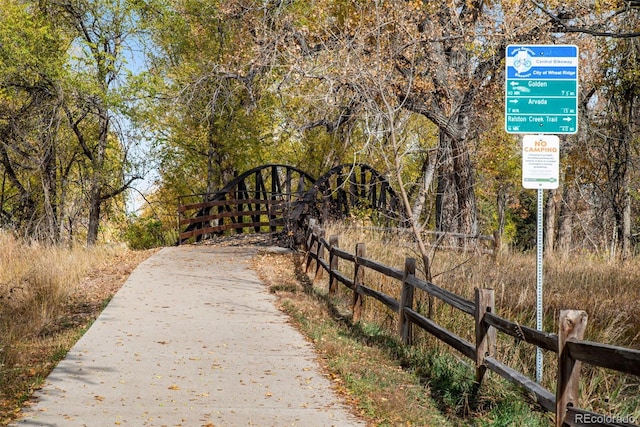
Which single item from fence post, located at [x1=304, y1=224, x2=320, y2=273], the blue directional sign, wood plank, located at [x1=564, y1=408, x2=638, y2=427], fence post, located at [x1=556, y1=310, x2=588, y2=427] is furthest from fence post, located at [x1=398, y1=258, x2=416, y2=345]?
fence post, located at [x1=304, y1=224, x2=320, y2=273]

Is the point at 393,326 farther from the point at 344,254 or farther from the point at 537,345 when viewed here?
the point at 537,345

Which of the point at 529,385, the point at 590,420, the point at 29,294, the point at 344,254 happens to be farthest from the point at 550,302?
the point at 29,294

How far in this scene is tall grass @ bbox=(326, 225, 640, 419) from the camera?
296 inches

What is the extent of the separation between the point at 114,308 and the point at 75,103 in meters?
15.4

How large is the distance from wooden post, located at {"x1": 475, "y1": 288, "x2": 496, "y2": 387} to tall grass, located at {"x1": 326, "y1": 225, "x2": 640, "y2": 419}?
1.66 ft

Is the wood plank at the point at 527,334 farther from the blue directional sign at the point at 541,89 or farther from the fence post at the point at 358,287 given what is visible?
the fence post at the point at 358,287

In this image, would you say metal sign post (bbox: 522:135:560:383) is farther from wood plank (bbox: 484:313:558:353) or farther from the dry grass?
the dry grass

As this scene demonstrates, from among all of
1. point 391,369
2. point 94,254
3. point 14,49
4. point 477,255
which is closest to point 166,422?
point 391,369

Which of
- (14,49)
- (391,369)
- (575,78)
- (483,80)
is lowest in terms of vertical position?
(391,369)

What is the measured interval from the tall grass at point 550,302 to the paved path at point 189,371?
1.95m

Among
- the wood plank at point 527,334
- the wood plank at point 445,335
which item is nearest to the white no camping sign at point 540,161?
the wood plank at point 527,334

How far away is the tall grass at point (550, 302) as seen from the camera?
7520 millimetres

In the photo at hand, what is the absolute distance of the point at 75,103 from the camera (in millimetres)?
25203

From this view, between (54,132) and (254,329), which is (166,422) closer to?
(254,329)
